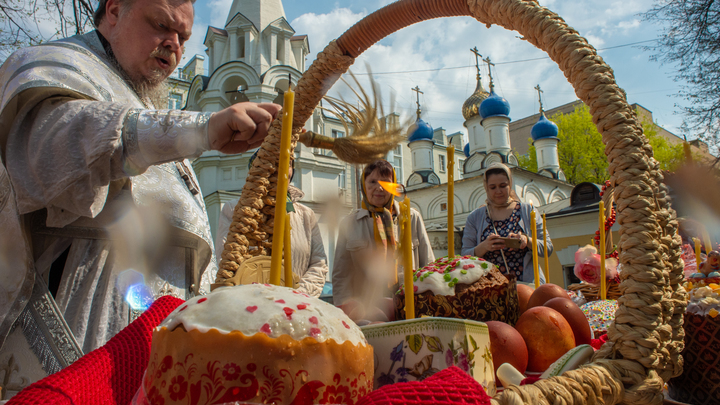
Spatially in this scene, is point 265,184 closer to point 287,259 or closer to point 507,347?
point 287,259

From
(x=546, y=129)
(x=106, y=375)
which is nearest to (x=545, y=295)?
(x=106, y=375)

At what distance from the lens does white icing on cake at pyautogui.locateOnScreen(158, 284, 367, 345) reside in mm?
492

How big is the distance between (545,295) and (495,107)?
21.9m

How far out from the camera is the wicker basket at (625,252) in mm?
628

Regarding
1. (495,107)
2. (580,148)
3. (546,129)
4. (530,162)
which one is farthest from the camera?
(530,162)

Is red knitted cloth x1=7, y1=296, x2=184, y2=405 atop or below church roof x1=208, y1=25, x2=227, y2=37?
below

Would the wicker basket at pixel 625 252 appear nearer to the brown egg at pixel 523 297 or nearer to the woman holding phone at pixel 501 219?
the brown egg at pixel 523 297

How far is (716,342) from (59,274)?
4.88 feet

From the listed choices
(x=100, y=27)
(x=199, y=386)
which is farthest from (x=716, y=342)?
(x=100, y=27)

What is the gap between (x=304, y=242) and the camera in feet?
8.47

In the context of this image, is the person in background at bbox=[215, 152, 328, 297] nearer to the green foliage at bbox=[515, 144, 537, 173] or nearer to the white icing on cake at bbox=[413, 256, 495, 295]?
the white icing on cake at bbox=[413, 256, 495, 295]

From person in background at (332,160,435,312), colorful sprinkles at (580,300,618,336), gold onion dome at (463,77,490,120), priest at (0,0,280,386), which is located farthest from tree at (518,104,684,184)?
priest at (0,0,280,386)

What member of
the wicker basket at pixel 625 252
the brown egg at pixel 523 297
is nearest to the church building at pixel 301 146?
the brown egg at pixel 523 297

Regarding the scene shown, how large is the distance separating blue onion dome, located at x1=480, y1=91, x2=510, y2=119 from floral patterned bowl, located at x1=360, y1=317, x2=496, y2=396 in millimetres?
22323
